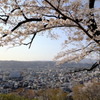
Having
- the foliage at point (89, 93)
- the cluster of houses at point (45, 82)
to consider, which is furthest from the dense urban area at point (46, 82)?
the foliage at point (89, 93)

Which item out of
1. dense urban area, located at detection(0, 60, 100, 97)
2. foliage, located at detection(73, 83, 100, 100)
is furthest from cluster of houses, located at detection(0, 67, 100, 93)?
foliage, located at detection(73, 83, 100, 100)

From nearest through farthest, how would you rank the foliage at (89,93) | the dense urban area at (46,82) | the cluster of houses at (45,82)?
the foliage at (89,93)
the dense urban area at (46,82)
the cluster of houses at (45,82)

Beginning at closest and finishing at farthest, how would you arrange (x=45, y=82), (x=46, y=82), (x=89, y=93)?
1. (x=89, y=93)
2. (x=46, y=82)
3. (x=45, y=82)

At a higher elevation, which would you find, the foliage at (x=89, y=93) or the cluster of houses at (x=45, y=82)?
the foliage at (x=89, y=93)

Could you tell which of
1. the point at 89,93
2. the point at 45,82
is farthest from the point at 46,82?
the point at 89,93

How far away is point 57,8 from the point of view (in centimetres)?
164

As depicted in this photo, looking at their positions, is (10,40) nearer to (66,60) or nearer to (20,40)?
(20,40)

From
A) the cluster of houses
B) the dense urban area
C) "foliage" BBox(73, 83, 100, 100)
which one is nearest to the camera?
"foliage" BBox(73, 83, 100, 100)

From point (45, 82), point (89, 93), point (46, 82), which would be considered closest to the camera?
point (89, 93)

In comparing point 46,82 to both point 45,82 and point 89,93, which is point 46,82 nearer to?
point 45,82

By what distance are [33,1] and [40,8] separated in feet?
1.35

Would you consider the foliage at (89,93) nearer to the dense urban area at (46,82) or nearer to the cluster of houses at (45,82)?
the dense urban area at (46,82)

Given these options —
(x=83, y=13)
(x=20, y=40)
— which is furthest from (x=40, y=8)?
(x=20, y=40)

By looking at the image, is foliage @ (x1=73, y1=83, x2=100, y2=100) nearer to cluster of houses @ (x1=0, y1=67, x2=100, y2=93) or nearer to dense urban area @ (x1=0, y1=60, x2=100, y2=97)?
dense urban area @ (x1=0, y1=60, x2=100, y2=97)
